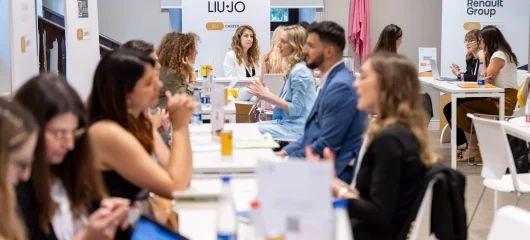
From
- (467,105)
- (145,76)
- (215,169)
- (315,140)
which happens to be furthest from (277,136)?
(467,105)

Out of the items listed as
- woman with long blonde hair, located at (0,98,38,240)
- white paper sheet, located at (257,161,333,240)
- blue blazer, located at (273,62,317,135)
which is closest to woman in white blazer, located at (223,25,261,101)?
blue blazer, located at (273,62,317,135)

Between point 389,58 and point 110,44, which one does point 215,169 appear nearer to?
point 389,58

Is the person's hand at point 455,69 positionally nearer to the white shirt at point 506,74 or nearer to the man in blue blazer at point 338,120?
the white shirt at point 506,74

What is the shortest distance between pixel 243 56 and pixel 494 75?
281 centimetres

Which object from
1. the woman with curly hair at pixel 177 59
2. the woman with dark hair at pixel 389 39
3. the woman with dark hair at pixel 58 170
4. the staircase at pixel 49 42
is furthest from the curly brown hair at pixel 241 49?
the woman with dark hair at pixel 58 170

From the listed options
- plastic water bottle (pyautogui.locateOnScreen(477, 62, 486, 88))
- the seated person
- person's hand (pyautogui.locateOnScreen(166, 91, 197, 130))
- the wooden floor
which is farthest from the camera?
plastic water bottle (pyautogui.locateOnScreen(477, 62, 486, 88))

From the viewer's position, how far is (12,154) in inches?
70.1

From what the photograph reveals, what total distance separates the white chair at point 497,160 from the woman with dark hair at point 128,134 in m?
2.22

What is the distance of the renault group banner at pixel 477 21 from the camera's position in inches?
381

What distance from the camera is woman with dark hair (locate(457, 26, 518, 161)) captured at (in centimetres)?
767

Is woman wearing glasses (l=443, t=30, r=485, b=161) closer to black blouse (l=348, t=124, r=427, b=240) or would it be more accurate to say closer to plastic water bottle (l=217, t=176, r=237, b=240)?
black blouse (l=348, t=124, r=427, b=240)

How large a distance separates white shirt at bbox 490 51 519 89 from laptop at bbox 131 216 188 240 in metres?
6.04

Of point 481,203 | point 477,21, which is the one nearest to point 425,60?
point 477,21

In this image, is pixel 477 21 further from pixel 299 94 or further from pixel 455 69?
pixel 299 94
